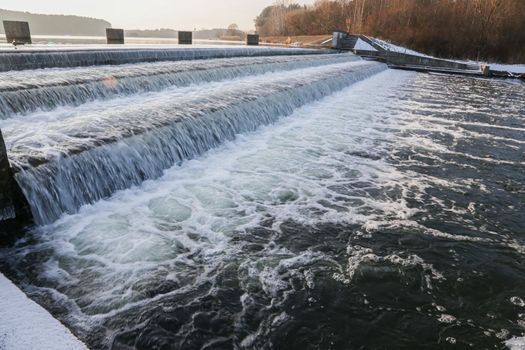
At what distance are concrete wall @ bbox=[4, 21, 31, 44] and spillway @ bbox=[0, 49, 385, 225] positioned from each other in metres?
5.73

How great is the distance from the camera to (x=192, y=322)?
2.82 m

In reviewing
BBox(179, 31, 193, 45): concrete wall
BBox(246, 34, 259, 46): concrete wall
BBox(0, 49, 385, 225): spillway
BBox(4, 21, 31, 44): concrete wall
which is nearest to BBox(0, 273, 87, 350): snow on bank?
BBox(0, 49, 385, 225): spillway

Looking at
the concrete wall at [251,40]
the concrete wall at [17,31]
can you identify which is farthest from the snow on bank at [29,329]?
the concrete wall at [251,40]

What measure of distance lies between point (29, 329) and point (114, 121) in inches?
161

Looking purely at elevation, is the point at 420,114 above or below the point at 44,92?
below

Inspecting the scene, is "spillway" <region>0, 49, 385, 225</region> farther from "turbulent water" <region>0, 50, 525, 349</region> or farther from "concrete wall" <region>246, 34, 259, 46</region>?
"concrete wall" <region>246, 34, 259, 46</region>

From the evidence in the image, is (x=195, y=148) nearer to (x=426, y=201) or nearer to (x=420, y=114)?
(x=426, y=201)

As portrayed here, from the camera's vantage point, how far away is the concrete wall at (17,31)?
13.4 meters

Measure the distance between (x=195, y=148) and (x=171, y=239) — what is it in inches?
104

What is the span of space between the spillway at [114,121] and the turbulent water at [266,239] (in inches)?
1.7

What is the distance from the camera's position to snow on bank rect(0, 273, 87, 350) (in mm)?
2105

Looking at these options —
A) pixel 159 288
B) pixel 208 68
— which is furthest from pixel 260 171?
pixel 208 68

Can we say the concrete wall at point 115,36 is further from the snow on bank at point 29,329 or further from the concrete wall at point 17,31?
the snow on bank at point 29,329

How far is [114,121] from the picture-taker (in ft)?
19.0
